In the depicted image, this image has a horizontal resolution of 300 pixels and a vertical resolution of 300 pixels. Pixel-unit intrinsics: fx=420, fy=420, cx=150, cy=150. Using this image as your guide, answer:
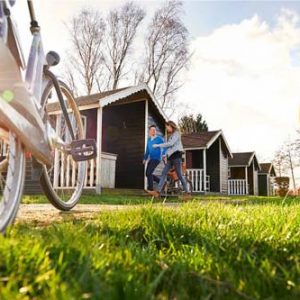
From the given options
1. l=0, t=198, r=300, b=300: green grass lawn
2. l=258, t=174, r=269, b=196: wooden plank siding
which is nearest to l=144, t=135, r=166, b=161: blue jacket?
l=0, t=198, r=300, b=300: green grass lawn

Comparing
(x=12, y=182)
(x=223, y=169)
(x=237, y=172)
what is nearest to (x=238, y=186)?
(x=237, y=172)

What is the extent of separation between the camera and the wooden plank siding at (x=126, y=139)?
16.7 m

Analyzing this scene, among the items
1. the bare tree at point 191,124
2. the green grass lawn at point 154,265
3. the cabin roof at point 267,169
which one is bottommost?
the green grass lawn at point 154,265

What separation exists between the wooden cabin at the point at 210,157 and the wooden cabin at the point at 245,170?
5.13 m

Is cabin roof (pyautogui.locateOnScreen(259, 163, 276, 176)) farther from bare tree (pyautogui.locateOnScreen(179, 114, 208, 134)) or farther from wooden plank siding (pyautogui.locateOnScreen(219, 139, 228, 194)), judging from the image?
wooden plank siding (pyautogui.locateOnScreen(219, 139, 228, 194))

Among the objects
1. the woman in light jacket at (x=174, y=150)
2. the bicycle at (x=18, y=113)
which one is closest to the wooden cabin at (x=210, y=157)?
the woman in light jacket at (x=174, y=150)

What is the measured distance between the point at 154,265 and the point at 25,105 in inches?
49.1

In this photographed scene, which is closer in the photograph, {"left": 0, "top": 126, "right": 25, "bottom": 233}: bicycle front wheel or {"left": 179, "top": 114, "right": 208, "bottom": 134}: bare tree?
{"left": 0, "top": 126, "right": 25, "bottom": 233}: bicycle front wheel

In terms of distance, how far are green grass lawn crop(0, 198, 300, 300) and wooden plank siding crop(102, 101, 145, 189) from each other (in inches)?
564

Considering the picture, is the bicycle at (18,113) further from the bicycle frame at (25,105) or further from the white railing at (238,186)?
the white railing at (238,186)

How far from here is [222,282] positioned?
1372 mm

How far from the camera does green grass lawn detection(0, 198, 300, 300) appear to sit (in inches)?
48.2

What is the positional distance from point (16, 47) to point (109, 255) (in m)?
1.45

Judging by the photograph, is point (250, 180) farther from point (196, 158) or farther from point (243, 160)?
point (196, 158)
